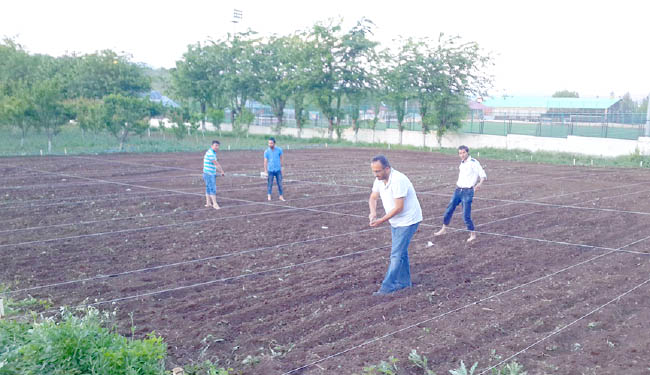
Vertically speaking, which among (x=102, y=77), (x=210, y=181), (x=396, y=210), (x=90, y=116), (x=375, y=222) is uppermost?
(x=102, y=77)

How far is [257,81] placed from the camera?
46.3m

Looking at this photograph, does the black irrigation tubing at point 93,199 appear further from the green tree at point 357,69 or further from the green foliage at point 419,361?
the green tree at point 357,69

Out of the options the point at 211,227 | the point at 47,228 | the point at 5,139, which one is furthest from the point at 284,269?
the point at 5,139

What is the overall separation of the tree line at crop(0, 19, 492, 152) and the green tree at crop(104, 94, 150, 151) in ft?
0.19

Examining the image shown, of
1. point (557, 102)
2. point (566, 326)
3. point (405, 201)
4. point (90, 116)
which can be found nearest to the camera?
point (566, 326)

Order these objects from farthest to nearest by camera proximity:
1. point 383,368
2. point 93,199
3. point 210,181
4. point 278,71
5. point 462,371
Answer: point 278,71 < point 93,199 < point 210,181 < point 383,368 < point 462,371

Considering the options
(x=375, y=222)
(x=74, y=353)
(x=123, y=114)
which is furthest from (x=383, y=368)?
(x=123, y=114)

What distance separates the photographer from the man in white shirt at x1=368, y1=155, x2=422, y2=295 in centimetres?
663

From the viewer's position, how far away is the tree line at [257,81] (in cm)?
3124

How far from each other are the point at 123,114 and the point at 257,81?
17.4 meters

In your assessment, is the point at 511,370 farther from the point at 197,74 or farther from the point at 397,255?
the point at 197,74

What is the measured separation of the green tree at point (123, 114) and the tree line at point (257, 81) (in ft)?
0.19

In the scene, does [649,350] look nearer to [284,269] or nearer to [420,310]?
[420,310]

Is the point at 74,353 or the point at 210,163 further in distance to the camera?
the point at 210,163
